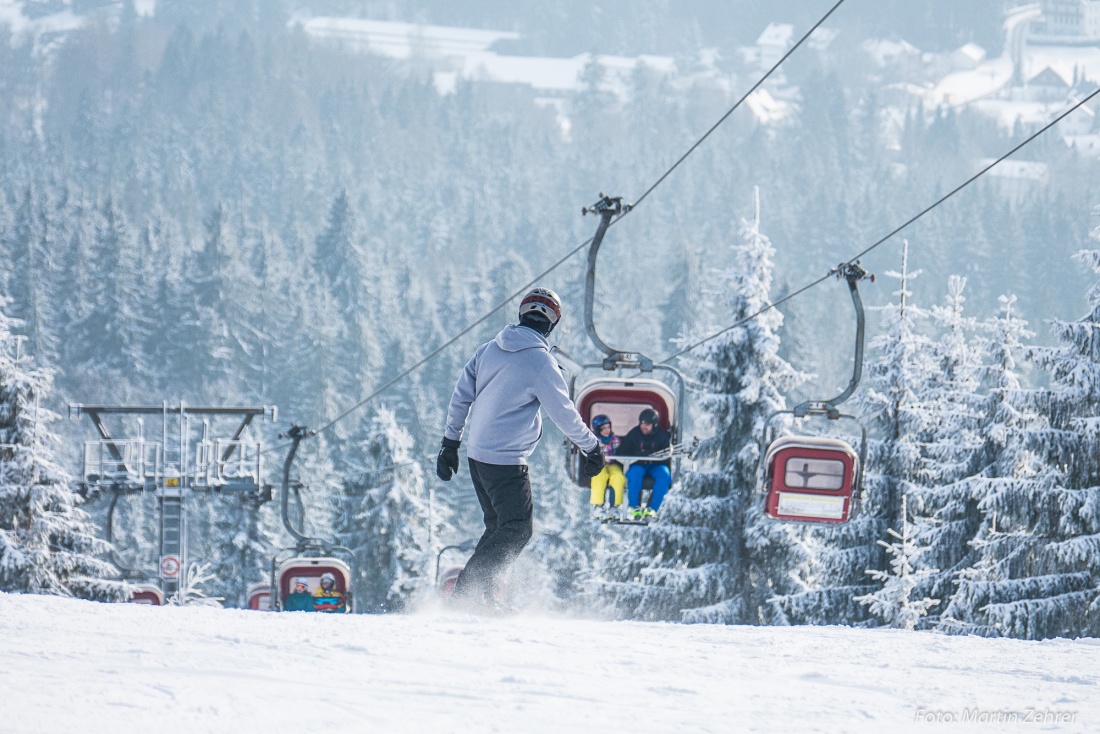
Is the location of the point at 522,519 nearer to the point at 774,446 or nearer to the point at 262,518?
the point at 774,446

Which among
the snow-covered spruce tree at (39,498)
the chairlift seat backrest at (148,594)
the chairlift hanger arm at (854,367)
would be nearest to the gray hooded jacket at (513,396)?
the chairlift hanger arm at (854,367)

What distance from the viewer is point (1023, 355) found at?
19.8m

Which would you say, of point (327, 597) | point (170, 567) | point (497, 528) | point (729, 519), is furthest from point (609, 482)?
point (170, 567)

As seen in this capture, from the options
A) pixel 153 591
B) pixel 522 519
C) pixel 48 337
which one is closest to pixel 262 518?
pixel 153 591

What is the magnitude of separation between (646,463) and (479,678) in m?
6.48

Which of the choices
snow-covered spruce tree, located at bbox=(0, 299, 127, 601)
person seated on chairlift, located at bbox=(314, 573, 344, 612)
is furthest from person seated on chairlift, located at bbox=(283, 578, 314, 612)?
snow-covered spruce tree, located at bbox=(0, 299, 127, 601)

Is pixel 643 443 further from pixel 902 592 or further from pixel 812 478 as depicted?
pixel 902 592

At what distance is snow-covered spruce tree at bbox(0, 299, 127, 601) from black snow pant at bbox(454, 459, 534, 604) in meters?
16.0

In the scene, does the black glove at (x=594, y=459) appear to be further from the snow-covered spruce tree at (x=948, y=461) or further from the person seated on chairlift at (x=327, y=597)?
the person seated on chairlift at (x=327, y=597)

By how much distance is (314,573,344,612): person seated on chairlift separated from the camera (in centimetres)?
2322

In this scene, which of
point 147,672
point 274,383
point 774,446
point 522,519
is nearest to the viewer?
point 147,672

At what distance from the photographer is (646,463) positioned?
11.8 m

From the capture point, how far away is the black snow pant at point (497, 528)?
292 inches

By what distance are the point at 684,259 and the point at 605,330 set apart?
40.5 feet
